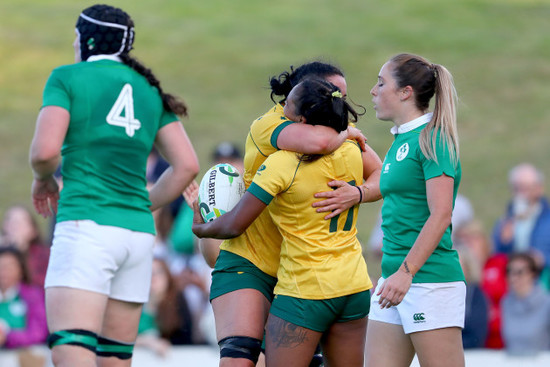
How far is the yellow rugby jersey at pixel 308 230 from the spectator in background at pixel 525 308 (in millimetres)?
4236

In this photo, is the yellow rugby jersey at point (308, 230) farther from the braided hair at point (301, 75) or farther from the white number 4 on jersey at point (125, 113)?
the white number 4 on jersey at point (125, 113)

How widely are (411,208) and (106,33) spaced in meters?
1.83

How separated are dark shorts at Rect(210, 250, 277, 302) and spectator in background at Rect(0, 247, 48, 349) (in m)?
4.01

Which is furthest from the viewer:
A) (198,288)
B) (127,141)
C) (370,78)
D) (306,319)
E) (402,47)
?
(402,47)

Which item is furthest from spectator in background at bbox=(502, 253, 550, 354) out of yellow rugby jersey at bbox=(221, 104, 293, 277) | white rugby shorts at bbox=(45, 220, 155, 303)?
white rugby shorts at bbox=(45, 220, 155, 303)

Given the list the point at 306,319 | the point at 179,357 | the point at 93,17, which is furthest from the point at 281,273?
the point at 179,357

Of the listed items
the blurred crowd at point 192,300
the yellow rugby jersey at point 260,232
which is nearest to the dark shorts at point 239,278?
the yellow rugby jersey at point 260,232

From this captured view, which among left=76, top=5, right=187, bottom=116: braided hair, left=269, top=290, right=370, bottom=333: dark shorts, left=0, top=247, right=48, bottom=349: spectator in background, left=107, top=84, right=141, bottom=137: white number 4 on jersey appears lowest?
left=0, top=247, right=48, bottom=349: spectator in background

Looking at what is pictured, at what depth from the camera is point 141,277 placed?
4.75 m

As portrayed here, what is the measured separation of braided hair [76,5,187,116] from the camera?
4.71 m

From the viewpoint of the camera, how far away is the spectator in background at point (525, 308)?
826cm

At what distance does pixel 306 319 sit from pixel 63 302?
1.20 metres

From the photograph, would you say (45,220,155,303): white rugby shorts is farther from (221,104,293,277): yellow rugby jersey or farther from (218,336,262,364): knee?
(218,336,262,364): knee

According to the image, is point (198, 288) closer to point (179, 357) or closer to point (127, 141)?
point (179, 357)
